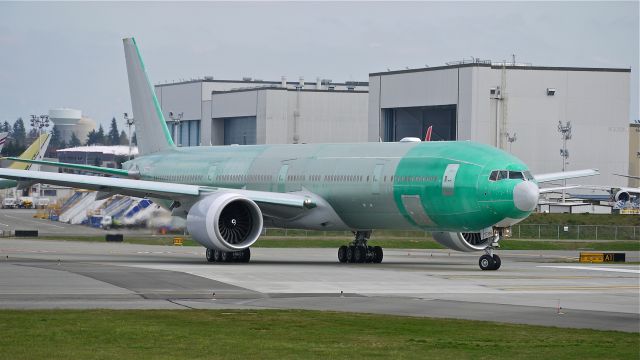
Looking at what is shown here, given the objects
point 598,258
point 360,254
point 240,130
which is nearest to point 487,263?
point 360,254

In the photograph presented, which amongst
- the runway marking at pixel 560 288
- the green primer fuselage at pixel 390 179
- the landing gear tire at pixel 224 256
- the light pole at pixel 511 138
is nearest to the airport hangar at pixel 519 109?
the light pole at pixel 511 138

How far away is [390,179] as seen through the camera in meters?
42.3

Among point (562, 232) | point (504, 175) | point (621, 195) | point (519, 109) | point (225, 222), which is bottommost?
point (562, 232)

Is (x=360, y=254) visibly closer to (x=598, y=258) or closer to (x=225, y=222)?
(x=225, y=222)

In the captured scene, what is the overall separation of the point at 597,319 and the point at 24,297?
12415mm

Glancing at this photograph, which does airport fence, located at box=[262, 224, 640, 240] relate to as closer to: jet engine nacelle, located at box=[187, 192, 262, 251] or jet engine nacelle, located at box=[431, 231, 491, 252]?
jet engine nacelle, located at box=[431, 231, 491, 252]

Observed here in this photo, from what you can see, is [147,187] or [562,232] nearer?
[147,187]

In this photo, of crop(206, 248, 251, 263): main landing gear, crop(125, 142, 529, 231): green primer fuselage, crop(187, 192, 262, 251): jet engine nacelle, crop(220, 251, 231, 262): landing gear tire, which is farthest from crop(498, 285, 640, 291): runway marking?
crop(220, 251, 231, 262): landing gear tire

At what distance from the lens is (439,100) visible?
370 ft

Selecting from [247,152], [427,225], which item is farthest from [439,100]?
[427,225]

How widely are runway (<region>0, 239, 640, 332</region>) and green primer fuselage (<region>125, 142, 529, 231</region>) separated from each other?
1.92 m

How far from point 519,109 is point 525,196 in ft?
249

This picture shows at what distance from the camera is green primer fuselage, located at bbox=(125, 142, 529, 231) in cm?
3981

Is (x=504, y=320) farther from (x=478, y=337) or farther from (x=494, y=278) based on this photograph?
(x=494, y=278)
